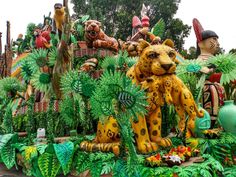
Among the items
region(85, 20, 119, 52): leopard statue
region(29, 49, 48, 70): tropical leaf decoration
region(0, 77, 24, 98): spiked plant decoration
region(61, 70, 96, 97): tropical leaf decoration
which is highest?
region(85, 20, 119, 52): leopard statue

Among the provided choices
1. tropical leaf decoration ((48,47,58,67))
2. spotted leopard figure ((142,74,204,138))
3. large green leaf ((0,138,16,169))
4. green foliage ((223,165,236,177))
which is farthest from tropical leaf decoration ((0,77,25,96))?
green foliage ((223,165,236,177))

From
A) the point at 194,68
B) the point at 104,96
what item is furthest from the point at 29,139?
the point at 194,68

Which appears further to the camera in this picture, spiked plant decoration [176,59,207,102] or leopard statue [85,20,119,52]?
leopard statue [85,20,119,52]

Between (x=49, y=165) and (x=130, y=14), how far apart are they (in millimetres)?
16535

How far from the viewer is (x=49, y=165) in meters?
3.44

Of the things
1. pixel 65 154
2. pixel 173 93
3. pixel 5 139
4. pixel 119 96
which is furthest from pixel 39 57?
pixel 119 96

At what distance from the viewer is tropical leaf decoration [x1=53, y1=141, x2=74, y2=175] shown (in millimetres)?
3305

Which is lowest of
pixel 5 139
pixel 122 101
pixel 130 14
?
pixel 5 139

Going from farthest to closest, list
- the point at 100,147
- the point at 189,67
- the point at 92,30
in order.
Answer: the point at 92,30, the point at 189,67, the point at 100,147

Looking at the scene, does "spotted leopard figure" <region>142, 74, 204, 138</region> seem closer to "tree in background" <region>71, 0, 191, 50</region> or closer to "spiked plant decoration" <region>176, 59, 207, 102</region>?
"spiked plant decoration" <region>176, 59, 207, 102</region>

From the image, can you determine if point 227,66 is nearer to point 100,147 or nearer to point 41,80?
point 100,147

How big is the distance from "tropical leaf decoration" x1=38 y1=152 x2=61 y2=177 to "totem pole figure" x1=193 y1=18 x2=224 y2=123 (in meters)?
2.15

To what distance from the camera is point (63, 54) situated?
4.89m

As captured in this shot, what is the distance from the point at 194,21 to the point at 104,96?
301 cm
